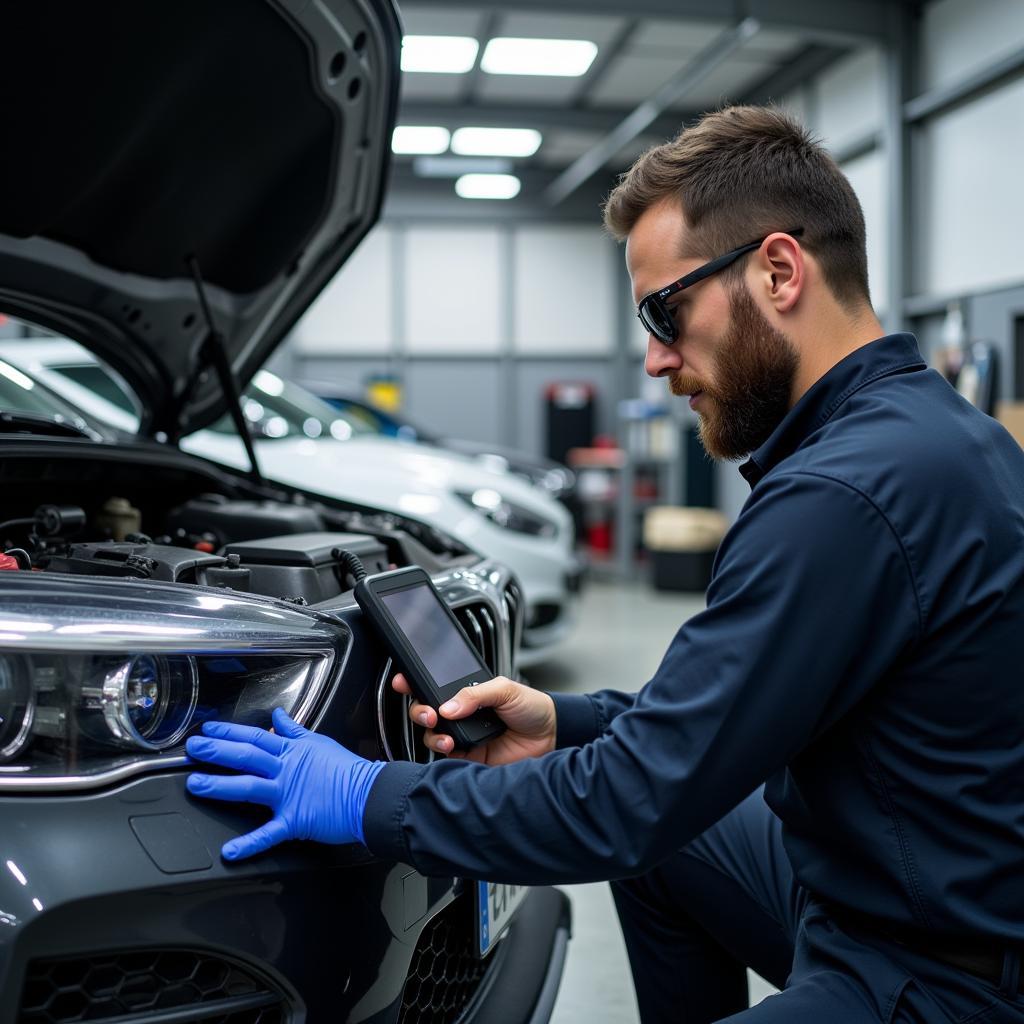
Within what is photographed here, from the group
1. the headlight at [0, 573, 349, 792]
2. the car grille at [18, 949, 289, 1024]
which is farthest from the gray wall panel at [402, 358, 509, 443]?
the car grille at [18, 949, 289, 1024]

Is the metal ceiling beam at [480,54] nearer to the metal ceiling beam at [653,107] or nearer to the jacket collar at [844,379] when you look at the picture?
the metal ceiling beam at [653,107]

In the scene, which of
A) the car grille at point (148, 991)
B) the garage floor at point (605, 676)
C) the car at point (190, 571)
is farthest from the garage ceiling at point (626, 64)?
the car grille at point (148, 991)

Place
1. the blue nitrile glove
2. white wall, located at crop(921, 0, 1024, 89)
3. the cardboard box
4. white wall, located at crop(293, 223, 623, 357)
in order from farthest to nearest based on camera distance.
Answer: white wall, located at crop(293, 223, 623, 357) → white wall, located at crop(921, 0, 1024, 89) → the cardboard box → the blue nitrile glove

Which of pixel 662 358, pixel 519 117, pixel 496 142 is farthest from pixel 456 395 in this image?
pixel 662 358

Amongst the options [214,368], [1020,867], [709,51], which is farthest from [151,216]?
[709,51]

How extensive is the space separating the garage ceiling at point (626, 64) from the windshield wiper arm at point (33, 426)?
4.62 m

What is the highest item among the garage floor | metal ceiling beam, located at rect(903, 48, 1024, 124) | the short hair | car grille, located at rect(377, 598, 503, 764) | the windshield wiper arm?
metal ceiling beam, located at rect(903, 48, 1024, 124)

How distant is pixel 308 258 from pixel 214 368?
1.12ft

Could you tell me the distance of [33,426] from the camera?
1.82 metres

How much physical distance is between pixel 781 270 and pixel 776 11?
18.7 feet

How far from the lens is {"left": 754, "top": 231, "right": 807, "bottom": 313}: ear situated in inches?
46.3

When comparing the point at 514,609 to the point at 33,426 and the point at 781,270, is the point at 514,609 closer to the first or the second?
the point at 781,270

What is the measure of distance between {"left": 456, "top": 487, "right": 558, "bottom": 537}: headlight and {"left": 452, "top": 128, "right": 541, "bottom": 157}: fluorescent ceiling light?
5853 mm

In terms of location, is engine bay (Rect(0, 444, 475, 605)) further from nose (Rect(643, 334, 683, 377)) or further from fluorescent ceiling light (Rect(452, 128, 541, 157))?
fluorescent ceiling light (Rect(452, 128, 541, 157))
